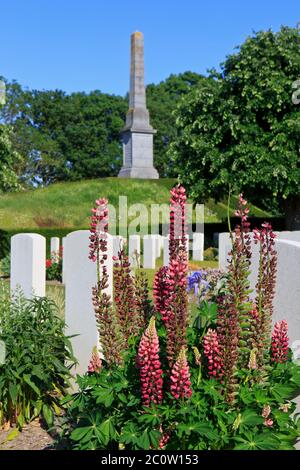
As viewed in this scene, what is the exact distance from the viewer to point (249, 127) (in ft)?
68.7

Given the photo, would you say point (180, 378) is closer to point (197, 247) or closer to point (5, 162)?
point (197, 247)

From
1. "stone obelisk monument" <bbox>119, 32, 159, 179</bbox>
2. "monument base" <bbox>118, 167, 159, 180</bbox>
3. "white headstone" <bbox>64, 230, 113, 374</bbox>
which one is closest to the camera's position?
"white headstone" <bbox>64, 230, 113, 374</bbox>

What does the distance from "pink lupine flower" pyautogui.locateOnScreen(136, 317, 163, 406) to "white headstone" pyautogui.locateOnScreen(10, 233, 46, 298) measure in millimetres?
2575

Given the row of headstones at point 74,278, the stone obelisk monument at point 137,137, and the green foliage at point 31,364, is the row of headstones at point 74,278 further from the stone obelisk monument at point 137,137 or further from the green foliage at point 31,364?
the stone obelisk monument at point 137,137

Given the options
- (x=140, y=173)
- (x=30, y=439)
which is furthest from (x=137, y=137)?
(x=30, y=439)

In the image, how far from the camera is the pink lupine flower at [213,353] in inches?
124

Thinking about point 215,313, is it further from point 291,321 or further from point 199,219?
point 199,219

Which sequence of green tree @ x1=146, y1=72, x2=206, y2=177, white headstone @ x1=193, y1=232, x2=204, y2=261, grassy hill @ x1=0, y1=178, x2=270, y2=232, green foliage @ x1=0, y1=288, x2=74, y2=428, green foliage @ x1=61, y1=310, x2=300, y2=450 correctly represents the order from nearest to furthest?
1. green foliage @ x1=61, y1=310, x2=300, y2=450
2. green foliage @ x1=0, y1=288, x2=74, y2=428
3. white headstone @ x1=193, y1=232, x2=204, y2=261
4. grassy hill @ x1=0, y1=178, x2=270, y2=232
5. green tree @ x1=146, y1=72, x2=206, y2=177

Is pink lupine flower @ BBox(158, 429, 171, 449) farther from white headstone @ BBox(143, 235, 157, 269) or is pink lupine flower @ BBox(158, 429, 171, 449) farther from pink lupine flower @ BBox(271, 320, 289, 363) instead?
white headstone @ BBox(143, 235, 157, 269)

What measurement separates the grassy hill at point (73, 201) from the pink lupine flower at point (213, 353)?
26.3 meters

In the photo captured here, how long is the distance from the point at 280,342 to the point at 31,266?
9.30ft

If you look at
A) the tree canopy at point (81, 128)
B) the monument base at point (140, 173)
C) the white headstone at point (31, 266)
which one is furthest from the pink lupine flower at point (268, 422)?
the tree canopy at point (81, 128)

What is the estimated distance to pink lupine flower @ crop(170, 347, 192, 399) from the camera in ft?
9.55

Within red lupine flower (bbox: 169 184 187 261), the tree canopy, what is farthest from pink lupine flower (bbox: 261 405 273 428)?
the tree canopy
